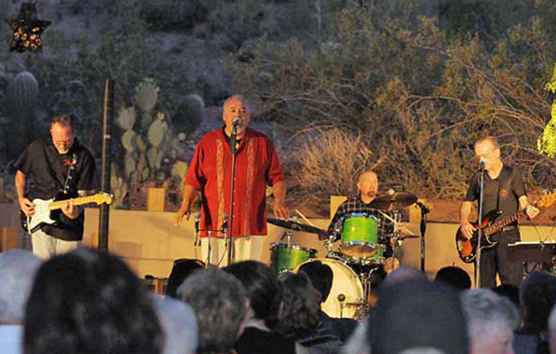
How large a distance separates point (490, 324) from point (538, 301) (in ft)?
5.17

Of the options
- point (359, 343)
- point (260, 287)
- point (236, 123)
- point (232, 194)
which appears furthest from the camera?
point (236, 123)

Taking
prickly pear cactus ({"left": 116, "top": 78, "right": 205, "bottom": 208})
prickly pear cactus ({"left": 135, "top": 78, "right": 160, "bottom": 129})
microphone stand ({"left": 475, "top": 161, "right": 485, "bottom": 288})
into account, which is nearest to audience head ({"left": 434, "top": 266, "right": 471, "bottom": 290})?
microphone stand ({"left": 475, "top": 161, "right": 485, "bottom": 288})

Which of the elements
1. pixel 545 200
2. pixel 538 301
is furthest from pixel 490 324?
pixel 545 200

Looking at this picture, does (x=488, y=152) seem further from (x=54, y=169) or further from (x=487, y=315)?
(x=487, y=315)

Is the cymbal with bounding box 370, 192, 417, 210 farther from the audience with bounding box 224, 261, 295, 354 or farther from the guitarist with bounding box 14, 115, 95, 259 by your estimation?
the audience with bounding box 224, 261, 295, 354

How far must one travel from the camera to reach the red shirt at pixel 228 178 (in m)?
11.3

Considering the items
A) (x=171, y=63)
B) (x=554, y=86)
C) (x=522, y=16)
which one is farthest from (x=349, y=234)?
(x=171, y=63)

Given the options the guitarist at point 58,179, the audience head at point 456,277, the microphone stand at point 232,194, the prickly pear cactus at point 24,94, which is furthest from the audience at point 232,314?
the prickly pear cactus at point 24,94

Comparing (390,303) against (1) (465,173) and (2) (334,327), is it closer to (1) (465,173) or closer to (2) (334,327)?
(2) (334,327)

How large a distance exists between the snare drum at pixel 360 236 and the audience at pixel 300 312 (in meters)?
6.78

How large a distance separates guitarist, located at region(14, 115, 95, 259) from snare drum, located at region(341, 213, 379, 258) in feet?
8.51

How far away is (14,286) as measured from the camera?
4.31 m

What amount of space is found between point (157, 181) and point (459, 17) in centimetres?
1012

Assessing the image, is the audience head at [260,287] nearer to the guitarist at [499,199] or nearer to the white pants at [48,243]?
the white pants at [48,243]
